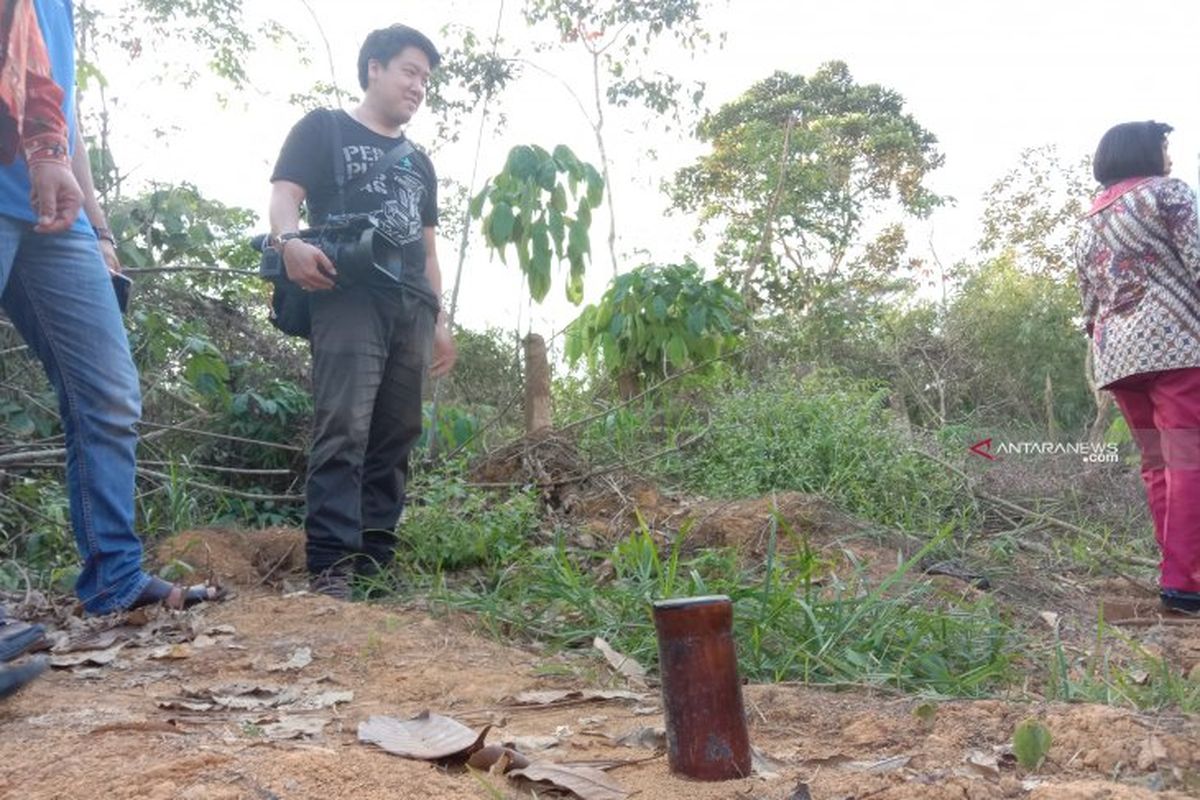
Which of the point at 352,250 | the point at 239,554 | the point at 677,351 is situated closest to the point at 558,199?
the point at 677,351

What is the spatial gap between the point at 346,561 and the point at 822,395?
2947 millimetres

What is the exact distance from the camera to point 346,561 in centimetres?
349

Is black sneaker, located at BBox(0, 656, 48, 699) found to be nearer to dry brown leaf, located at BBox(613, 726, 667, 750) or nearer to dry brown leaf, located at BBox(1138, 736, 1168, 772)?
dry brown leaf, located at BBox(613, 726, 667, 750)

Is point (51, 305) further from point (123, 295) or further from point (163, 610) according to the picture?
point (163, 610)

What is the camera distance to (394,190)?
11.9ft

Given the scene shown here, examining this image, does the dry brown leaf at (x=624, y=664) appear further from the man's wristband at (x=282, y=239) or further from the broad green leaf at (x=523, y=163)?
the broad green leaf at (x=523, y=163)

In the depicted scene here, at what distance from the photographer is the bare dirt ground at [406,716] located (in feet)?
5.67

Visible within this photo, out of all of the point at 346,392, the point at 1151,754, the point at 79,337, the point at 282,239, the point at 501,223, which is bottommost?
the point at 1151,754

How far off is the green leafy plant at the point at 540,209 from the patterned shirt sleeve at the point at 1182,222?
2.12 m

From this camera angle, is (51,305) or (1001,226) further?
(1001,226)

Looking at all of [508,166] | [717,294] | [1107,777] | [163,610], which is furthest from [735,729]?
[717,294]

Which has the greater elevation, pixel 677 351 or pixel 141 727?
pixel 677 351

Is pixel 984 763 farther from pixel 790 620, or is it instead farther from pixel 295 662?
pixel 295 662

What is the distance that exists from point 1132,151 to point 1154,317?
56 cm
